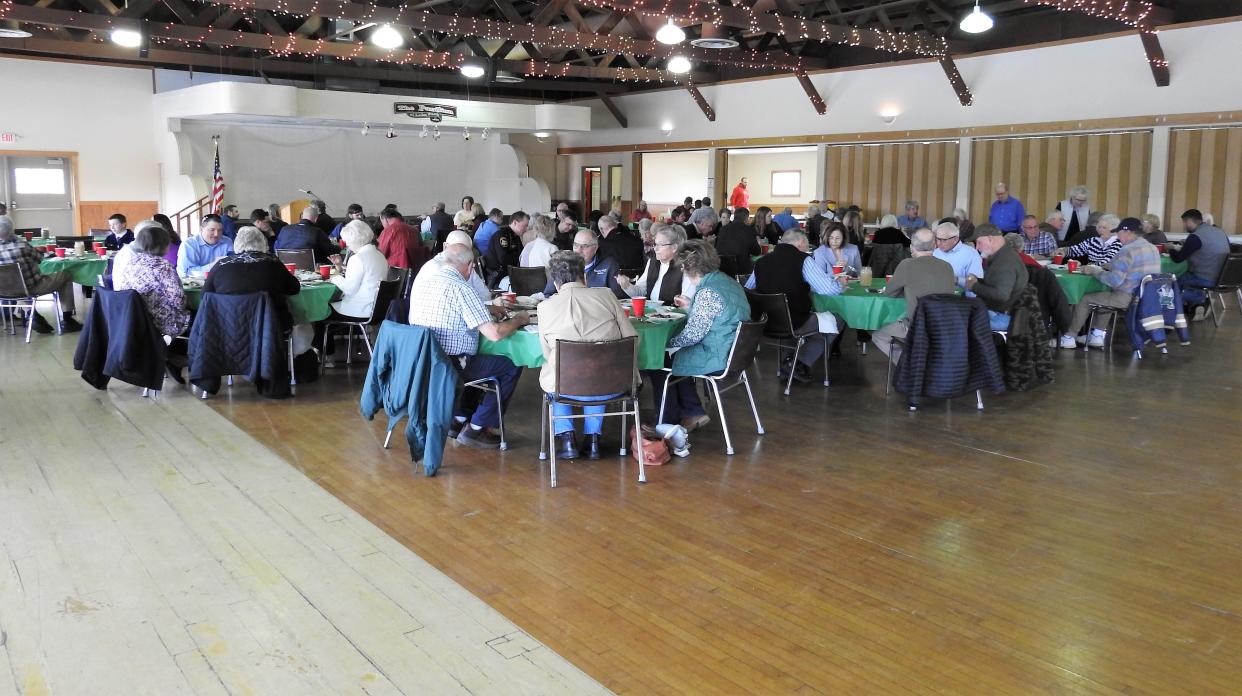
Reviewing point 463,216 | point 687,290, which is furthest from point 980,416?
point 463,216

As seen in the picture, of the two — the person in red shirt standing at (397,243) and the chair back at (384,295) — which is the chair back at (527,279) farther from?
the person in red shirt standing at (397,243)

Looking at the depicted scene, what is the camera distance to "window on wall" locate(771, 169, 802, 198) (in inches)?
783

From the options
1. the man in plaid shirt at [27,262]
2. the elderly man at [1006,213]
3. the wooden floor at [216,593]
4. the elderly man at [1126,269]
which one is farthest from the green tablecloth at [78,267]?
the elderly man at [1006,213]

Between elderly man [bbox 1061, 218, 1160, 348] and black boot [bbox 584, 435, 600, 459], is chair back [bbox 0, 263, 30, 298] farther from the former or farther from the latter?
elderly man [bbox 1061, 218, 1160, 348]

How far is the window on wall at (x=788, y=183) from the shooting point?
19891 millimetres

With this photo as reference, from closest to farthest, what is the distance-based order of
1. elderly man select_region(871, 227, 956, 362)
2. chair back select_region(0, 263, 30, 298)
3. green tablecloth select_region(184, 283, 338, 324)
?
1. elderly man select_region(871, 227, 956, 362)
2. green tablecloth select_region(184, 283, 338, 324)
3. chair back select_region(0, 263, 30, 298)

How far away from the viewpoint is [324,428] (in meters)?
5.36

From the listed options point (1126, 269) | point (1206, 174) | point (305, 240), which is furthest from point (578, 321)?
point (1206, 174)

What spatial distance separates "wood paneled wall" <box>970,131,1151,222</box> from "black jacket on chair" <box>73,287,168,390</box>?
11.0m

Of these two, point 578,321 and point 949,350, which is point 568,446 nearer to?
point 578,321

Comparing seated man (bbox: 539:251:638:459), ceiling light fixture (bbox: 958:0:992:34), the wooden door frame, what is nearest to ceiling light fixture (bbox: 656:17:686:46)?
ceiling light fixture (bbox: 958:0:992:34)

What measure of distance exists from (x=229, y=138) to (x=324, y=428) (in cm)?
1262

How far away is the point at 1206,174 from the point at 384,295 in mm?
9788

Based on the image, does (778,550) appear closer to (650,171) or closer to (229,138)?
(229,138)
